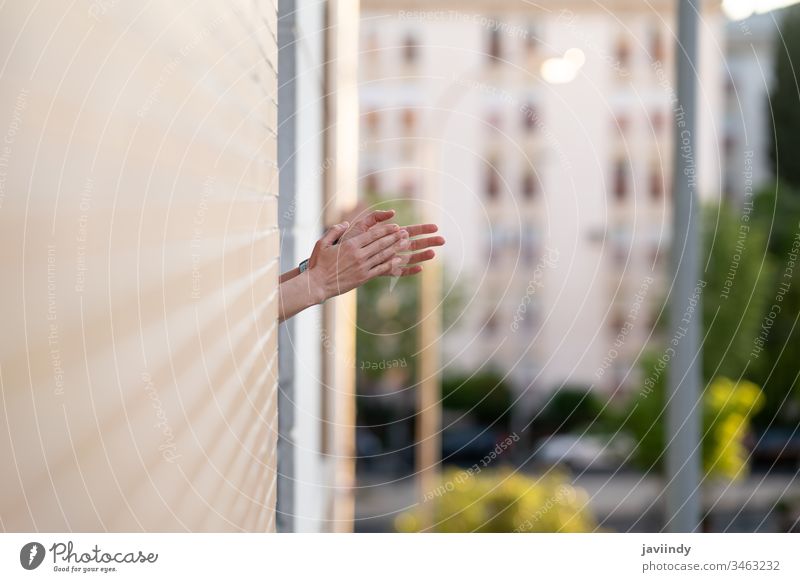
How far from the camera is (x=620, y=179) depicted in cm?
1010

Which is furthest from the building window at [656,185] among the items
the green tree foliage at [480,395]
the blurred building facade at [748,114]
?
the green tree foliage at [480,395]

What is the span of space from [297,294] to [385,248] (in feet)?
0.28

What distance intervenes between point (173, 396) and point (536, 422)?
32.3 feet

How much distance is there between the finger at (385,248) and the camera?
2.13 feet

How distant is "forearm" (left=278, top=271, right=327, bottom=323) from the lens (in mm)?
680

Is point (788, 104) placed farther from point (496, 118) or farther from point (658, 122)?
point (496, 118)

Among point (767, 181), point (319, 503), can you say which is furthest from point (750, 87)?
point (319, 503)

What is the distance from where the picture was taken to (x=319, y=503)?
1.40 m

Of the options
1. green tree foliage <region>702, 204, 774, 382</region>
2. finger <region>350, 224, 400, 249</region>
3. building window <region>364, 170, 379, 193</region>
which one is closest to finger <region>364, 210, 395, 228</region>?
finger <region>350, 224, 400, 249</region>

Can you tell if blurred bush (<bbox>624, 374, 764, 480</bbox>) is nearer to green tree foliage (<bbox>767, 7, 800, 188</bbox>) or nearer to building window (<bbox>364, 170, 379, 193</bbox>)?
building window (<bbox>364, 170, 379, 193</bbox>)

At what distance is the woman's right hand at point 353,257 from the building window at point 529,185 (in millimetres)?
9571

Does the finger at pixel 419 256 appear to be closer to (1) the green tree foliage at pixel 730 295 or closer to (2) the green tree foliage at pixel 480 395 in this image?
(1) the green tree foliage at pixel 730 295

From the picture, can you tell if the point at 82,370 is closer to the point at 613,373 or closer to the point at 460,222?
the point at 460,222

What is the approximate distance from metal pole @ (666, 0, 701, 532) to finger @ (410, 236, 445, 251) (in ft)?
1.44
